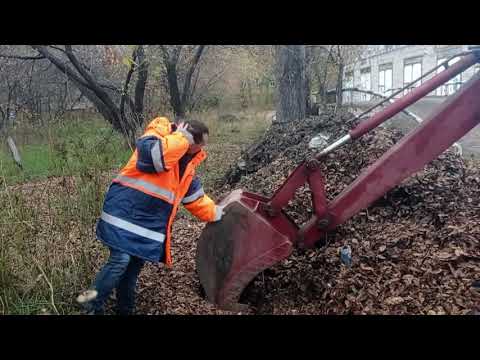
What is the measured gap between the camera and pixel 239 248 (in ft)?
12.4

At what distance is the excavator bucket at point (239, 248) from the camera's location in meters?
3.75

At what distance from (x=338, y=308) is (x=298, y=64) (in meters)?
7.48

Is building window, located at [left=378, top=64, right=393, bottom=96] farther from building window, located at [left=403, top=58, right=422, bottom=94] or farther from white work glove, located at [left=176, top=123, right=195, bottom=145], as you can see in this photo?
white work glove, located at [left=176, top=123, right=195, bottom=145]

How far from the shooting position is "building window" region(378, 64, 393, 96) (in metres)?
28.2

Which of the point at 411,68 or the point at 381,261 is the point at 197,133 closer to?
the point at 381,261

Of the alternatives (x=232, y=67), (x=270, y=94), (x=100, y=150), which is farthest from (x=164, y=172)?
(x=270, y=94)

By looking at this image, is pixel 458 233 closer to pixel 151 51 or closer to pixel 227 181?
pixel 227 181

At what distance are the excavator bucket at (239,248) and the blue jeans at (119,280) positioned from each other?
2.00 feet

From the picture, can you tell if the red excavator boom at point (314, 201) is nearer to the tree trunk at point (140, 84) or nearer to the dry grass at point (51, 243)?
the dry grass at point (51, 243)

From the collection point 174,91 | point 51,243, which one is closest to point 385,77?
point 174,91

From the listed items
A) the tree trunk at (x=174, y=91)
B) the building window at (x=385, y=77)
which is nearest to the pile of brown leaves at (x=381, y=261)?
the tree trunk at (x=174, y=91)

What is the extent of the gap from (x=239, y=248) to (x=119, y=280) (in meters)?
0.99

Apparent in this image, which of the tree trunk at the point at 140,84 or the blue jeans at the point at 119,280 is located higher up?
the tree trunk at the point at 140,84

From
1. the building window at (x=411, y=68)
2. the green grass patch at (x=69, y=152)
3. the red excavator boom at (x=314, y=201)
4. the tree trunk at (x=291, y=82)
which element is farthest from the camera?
the building window at (x=411, y=68)
